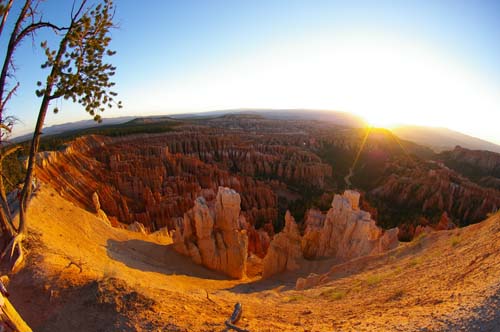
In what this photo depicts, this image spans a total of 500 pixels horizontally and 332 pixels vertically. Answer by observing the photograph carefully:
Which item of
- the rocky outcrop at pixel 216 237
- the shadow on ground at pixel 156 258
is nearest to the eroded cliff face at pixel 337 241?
the rocky outcrop at pixel 216 237

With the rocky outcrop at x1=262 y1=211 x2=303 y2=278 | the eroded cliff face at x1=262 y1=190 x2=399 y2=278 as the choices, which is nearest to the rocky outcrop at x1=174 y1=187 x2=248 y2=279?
the rocky outcrop at x1=262 y1=211 x2=303 y2=278

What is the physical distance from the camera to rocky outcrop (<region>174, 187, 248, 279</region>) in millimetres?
15945

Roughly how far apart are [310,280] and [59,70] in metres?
11.5

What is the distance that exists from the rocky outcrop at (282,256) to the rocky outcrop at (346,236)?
5.27 ft

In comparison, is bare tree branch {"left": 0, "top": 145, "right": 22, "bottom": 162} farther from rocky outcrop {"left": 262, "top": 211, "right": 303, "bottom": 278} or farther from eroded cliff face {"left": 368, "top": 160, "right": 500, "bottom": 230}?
eroded cliff face {"left": 368, "top": 160, "right": 500, "bottom": 230}

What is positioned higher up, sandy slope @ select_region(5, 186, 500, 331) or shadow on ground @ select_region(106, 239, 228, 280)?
sandy slope @ select_region(5, 186, 500, 331)

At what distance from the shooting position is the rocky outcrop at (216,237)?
1595 cm

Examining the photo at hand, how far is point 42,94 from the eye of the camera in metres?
6.48

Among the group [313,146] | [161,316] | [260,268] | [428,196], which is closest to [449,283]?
[161,316]

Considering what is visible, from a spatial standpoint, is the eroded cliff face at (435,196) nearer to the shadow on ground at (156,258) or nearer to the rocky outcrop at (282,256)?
the rocky outcrop at (282,256)

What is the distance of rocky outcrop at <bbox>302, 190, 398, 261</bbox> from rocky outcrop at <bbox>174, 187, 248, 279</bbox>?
503 cm

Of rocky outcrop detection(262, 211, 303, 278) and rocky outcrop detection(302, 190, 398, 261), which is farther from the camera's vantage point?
rocky outcrop detection(262, 211, 303, 278)

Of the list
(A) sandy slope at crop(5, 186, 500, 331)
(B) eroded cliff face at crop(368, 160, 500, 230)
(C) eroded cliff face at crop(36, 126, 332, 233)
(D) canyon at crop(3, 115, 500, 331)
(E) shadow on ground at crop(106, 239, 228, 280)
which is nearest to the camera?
(A) sandy slope at crop(5, 186, 500, 331)

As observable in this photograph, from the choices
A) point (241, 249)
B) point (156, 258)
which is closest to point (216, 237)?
point (241, 249)
